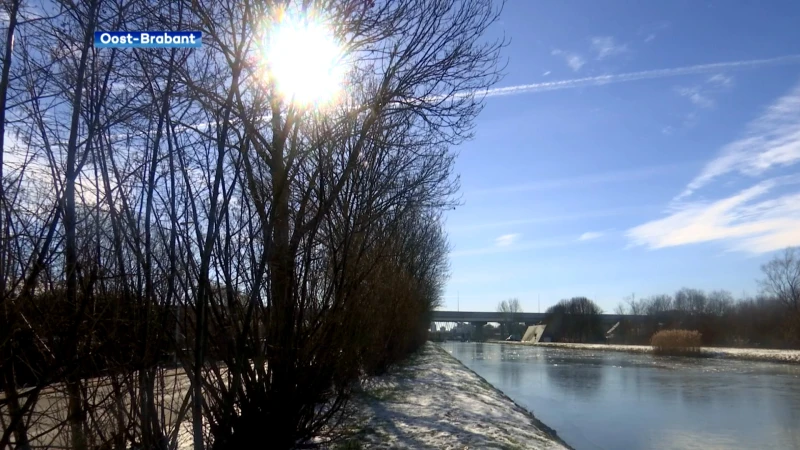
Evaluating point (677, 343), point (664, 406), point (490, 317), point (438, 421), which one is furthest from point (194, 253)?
point (490, 317)

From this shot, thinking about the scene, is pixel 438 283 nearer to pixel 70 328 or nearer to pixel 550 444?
pixel 550 444

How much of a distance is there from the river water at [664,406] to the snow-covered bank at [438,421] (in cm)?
243

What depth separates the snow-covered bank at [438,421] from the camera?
9.34 meters

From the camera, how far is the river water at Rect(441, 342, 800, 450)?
15195 millimetres

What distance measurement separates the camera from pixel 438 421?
11.1 meters

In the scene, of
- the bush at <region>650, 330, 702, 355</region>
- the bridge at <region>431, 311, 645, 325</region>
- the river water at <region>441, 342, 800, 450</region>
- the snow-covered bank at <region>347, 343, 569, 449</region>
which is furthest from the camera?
the bridge at <region>431, 311, 645, 325</region>

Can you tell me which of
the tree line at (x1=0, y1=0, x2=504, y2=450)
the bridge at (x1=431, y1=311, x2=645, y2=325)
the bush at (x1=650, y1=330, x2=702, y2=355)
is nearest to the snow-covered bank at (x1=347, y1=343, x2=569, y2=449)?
the tree line at (x1=0, y1=0, x2=504, y2=450)

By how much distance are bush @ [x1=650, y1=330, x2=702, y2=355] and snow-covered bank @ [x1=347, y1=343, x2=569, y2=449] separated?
139 ft

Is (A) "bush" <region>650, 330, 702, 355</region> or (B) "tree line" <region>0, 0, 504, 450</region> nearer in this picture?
(B) "tree line" <region>0, 0, 504, 450</region>

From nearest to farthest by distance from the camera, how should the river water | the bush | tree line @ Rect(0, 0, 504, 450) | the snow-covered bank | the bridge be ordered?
tree line @ Rect(0, 0, 504, 450) → the snow-covered bank → the river water → the bush → the bridge

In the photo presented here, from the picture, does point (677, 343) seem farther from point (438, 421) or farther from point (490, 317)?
point (490, 317)

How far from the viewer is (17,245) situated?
4395 mm

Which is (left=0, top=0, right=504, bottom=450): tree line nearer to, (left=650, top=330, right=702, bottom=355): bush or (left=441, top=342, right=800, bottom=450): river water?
(left=441, top=342, right=800, bottom=450): river water

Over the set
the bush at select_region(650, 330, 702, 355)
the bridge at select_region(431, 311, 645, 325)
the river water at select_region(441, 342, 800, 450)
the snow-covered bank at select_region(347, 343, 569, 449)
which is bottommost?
the river water at select_region(441, 342, 800, 450)
